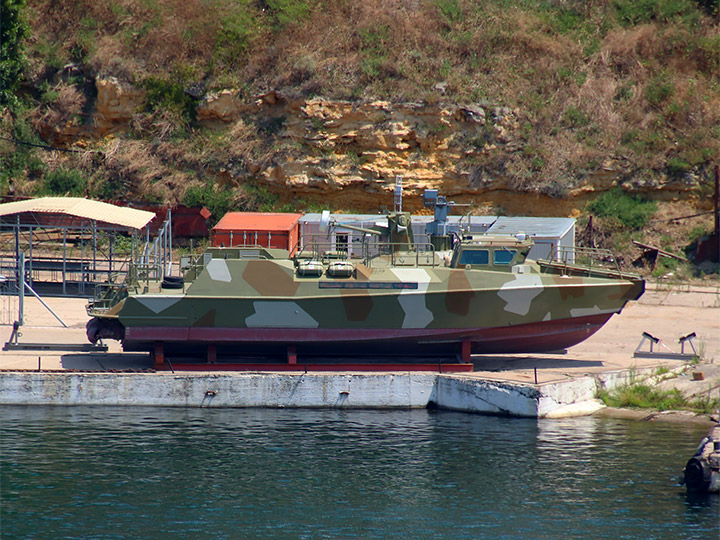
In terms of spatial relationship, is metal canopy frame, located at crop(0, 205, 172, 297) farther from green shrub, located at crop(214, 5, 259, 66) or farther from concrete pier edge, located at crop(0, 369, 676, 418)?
green shrub, located at crop(214, 5, 259, 66)

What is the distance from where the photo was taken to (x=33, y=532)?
1636 centimetres

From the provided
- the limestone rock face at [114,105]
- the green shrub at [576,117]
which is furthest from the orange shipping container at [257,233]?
the green shrub at [576,117]

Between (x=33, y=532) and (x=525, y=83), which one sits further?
(x=525, y=83)

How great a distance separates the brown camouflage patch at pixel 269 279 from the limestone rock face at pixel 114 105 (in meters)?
26.0

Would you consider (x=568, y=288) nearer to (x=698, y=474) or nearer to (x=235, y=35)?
(x=698, y=474)

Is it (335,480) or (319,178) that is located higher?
(319,178)

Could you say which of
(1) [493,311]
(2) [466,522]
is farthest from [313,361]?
(2) [466,522]

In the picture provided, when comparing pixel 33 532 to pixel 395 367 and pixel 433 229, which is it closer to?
pixel 395 367

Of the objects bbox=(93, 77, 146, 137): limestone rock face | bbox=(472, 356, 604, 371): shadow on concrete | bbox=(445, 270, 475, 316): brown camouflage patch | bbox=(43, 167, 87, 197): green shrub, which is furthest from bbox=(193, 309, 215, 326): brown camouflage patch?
bbox=(93, 77, 146, 137): limestone rock face

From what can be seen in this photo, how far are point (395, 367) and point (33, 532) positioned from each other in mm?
10354

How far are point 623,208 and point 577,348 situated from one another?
16.7 m

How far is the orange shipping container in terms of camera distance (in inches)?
1469

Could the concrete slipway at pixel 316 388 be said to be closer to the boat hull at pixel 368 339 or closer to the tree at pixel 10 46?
the boat hull at pixel 368 339

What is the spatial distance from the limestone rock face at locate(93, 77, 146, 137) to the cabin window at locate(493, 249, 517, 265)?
27750 mm
